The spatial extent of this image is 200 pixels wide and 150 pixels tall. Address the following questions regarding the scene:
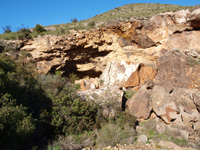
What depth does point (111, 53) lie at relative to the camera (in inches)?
521

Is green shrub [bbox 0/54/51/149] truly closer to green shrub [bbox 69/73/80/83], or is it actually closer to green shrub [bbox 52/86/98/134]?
green shrub [bbox 52/86/98/134]

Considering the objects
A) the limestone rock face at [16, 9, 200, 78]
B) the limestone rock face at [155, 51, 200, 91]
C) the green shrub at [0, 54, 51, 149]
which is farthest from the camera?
the limestone rock face at [16, 9, 200, 78]

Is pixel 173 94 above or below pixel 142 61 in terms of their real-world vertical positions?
below

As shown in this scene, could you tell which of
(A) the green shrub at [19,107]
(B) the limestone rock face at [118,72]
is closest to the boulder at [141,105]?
(B) the limestone rock face at [118,72]

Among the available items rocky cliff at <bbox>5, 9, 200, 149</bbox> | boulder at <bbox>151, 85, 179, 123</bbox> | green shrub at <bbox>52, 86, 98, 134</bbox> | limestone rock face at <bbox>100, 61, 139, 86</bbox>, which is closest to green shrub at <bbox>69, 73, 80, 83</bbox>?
rocky cliff at <bbox>5, 9, 200, 149</bbox>

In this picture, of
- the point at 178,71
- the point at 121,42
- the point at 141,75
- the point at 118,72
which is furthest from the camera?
the point at 121,42

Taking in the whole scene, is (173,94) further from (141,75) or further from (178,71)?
(141,75)

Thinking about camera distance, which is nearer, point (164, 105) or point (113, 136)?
point (113, 136)

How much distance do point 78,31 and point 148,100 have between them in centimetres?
795

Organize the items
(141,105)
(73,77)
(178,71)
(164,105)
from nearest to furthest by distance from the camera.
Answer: (164,105) < (141,105) < (178,71) < (73,77)

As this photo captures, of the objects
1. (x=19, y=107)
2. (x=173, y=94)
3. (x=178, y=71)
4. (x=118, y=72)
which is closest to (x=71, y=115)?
(x=19, y=107)

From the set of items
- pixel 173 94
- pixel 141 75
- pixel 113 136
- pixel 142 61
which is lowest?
pixel 113 136

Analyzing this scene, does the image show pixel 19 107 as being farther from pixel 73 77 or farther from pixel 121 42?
pixel 121 42

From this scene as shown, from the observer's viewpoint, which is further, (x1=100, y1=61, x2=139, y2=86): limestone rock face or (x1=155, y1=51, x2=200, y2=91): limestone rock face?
(x1=100, y1=61, x2=139, y2=86): limestone rock face
